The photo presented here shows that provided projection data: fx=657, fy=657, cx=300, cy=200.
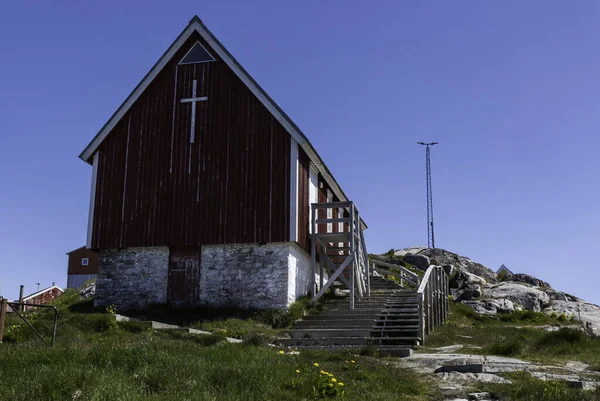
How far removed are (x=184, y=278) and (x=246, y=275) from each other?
2.21 meters

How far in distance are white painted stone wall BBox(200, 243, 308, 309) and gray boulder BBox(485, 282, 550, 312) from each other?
1372 centimetres

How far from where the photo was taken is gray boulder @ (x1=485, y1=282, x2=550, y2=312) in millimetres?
31156

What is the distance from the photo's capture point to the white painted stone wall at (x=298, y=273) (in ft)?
71.1

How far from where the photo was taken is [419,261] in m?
37.9

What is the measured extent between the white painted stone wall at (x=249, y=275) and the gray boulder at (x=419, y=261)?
16.7m

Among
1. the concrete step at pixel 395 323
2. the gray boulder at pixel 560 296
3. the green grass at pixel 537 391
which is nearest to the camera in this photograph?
the green grass at pixel 537 391

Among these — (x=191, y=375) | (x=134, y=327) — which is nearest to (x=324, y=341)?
(x=134, y=327)

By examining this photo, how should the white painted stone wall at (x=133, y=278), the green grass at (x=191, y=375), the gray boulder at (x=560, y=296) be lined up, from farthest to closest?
the gray boulder at (x=560, y=296) < the white painted stone wall at (x=133, y=278) < the green grass at (x=191, y=375)

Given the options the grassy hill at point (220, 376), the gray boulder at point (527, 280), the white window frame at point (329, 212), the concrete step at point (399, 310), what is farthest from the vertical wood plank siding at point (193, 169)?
the gray boulder at point (527, 280)

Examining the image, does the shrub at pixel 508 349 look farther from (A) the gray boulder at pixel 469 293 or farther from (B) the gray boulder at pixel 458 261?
(B) the gray boulder at pixel 458 261

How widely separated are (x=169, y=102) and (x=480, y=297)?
1750 centimetres

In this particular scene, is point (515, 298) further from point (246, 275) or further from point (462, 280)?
point (246, 275)

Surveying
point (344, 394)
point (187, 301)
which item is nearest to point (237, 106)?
point (187, 301)

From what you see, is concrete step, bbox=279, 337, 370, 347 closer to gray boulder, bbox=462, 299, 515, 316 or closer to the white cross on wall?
the white cross on wall
